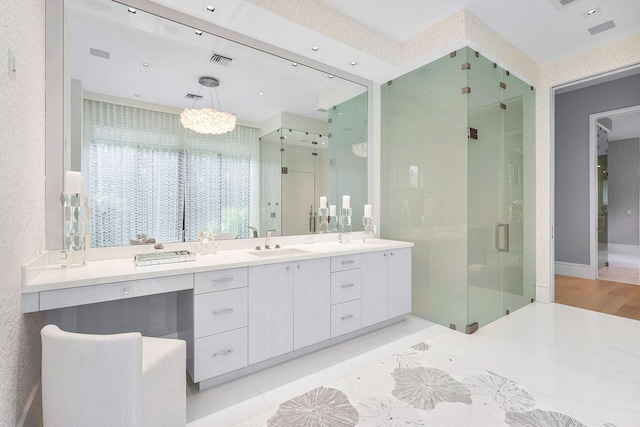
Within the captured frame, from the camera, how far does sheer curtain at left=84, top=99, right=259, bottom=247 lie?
210cm

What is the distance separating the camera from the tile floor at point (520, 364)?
1848 millimetres

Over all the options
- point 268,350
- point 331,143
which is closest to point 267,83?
point 331,143

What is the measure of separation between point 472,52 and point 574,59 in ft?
5.62

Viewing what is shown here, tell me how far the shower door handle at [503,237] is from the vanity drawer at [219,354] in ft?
A: 9.18

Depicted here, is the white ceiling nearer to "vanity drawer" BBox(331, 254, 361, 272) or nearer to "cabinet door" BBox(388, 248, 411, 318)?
"vanity drawer" BBox(331, 254, 361, 272)

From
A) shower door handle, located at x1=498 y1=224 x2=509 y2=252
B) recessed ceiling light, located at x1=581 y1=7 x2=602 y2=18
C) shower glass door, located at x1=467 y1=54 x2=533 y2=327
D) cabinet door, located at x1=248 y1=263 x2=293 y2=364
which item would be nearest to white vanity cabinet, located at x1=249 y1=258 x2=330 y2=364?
cabinet door, located at x1=248 y1=263 x2=293 y2=364

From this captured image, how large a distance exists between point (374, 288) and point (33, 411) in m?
2.42

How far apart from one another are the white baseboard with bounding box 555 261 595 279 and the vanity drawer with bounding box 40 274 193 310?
5940 millimetres

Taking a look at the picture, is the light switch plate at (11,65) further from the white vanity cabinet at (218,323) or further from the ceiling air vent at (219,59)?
the ceiling air vent at (219,59)

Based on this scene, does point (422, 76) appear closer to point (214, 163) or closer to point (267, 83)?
point (267, 83)

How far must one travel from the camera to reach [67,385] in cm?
120

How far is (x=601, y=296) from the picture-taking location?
401 centimetres

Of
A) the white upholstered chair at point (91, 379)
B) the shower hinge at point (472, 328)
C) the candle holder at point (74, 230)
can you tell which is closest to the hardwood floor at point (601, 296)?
the shower hinge at point (472, 328)

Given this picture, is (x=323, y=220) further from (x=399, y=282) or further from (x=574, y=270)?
(x=574, y=270)
